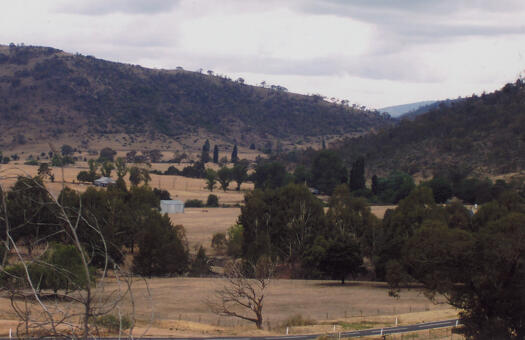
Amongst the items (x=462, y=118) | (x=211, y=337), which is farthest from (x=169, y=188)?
(x=211, y=337)

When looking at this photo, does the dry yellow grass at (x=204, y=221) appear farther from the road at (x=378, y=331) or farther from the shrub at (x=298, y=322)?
the road at (x=378, y=331)

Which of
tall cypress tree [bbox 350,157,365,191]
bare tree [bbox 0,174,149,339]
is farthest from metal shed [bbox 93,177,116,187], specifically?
bare tree [bbox 0,174,149,339]

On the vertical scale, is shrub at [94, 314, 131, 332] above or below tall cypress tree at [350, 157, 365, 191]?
above

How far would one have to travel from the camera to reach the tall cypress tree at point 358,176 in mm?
95625

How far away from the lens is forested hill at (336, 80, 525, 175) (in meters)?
104

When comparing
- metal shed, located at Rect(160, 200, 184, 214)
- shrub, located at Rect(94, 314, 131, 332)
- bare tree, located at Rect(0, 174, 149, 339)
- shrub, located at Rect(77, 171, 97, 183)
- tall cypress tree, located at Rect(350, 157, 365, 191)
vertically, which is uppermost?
bare tree, located at Rect(0, 174, 149, 339)

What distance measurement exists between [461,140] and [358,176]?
93.2 ft

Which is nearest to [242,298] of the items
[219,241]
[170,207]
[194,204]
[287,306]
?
[287,306]

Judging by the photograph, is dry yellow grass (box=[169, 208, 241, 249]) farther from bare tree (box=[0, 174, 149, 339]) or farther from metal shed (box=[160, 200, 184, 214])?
bare tree (box=[0, 174, 149, 339])

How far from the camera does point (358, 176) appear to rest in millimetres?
96188

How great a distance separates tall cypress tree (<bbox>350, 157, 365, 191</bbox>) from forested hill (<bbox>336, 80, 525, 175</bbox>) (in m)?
17.1

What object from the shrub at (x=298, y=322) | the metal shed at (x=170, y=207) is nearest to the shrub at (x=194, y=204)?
the metal shed at (x=170, y=207)

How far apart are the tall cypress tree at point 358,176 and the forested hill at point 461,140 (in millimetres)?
17106

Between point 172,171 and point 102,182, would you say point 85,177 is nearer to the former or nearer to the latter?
point 102,182
